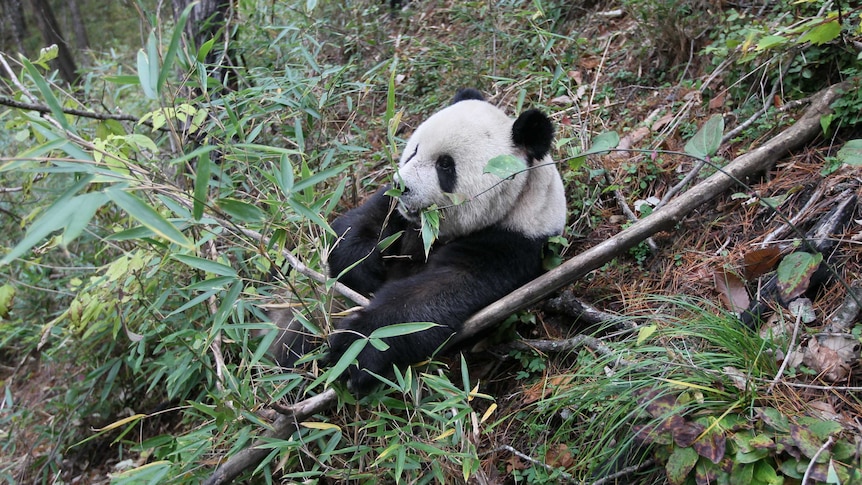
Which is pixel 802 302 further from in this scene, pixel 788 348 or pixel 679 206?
pixel 679 206

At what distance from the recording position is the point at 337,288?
2.85 meters

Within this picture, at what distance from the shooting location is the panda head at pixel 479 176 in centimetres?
302

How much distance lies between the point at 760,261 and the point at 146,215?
2537 millimetres

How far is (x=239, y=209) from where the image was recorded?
196 centimetres

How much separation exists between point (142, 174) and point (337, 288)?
3.62ft

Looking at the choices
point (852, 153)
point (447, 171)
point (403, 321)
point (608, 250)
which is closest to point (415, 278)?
point (403, 321)

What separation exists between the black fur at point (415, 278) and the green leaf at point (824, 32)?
173 centimetres

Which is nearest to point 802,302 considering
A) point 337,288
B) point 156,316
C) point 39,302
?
point 337,288

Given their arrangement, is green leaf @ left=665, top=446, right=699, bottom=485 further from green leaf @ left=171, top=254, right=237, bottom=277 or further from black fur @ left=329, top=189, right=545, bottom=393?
green leaf @ left=171, top=254, right=237, bottom=277

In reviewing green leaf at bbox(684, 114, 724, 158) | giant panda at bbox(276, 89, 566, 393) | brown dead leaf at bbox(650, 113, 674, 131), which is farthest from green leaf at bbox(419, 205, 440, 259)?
brown dead leaf at bbox(650, 113, 674, 131)

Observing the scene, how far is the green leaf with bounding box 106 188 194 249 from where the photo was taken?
141 centimetres

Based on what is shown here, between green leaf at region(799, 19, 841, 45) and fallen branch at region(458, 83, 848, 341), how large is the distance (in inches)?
12.9

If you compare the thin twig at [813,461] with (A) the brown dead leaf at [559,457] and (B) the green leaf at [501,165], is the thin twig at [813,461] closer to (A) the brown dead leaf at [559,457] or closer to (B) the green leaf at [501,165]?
(A) the brown dead leaf at [559,457]

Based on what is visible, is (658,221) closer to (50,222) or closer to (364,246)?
(364,246)
